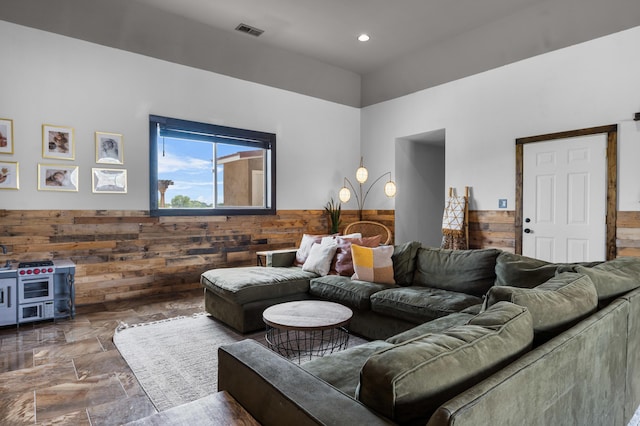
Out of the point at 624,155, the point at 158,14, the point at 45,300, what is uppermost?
the point at 158,14

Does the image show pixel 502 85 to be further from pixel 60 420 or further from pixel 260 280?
pixel 60 420

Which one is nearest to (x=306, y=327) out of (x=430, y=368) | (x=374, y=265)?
(x=374, y=265)

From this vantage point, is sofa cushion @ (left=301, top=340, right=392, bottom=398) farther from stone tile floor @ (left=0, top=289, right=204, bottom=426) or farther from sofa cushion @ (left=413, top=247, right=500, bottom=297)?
sofa cushion @ (left=413, top=247, right=500, bottom=297)

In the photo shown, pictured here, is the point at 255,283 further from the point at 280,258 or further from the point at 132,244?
the point at 132,244

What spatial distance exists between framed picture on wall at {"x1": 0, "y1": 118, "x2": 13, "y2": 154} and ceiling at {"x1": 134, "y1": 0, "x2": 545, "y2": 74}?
6.70 ft

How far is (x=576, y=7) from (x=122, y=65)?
17.5 feet

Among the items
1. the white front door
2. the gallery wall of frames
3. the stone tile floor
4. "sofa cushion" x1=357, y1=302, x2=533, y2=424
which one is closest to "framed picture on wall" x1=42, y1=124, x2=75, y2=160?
the gallery wall of frames

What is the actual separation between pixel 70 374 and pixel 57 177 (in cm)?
243

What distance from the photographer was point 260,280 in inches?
140

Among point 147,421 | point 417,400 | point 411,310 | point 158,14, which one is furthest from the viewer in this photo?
point 158,14

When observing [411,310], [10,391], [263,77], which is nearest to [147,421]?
[10,391]

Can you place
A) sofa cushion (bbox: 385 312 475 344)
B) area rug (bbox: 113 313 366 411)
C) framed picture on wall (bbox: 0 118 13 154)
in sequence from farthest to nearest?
framed picture on wall (bbox: 0 118 13 154), area rug (bbox: 113 313 366 411), sofa cushion (bbox: 385 312 475 344)

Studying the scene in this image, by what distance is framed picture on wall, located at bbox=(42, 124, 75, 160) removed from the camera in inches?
158

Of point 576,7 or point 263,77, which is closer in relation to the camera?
point 576,7
